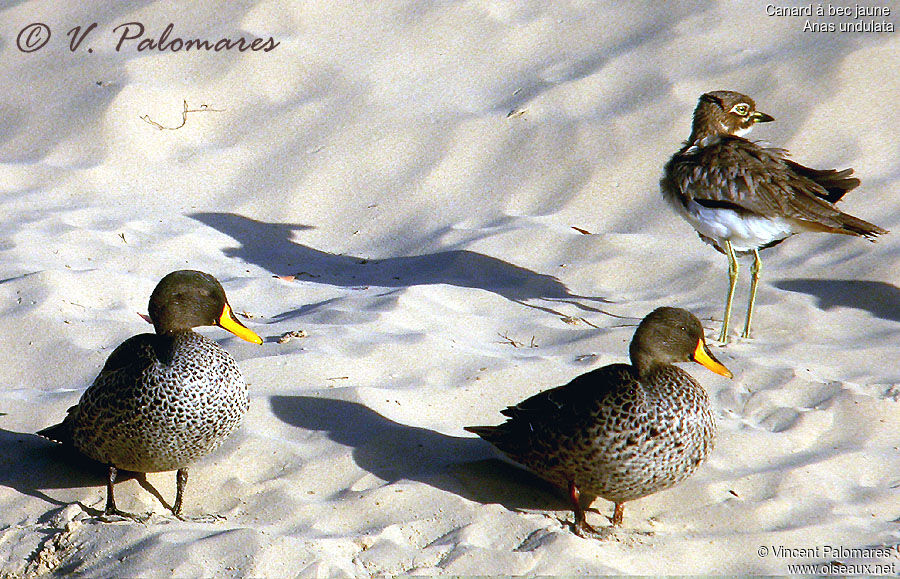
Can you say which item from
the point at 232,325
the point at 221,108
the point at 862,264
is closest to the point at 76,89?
the point at 221,108

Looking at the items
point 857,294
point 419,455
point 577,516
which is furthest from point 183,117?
point 577,516

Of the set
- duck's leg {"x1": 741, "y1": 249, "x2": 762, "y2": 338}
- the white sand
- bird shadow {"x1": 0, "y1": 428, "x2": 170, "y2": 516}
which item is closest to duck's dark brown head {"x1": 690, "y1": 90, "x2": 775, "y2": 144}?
the white sand

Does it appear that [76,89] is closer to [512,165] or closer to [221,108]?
[221,108]

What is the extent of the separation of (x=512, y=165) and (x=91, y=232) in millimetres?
3235

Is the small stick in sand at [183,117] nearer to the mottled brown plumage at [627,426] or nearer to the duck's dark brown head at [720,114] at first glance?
the duck's dark brown head at [720,114]

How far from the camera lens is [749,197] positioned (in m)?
6.60

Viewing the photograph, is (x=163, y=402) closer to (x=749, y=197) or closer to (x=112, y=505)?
(x=112, y=505)

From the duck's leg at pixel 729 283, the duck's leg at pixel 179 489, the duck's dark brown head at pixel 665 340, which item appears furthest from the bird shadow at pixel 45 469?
the duck's leg at pixel 729 283

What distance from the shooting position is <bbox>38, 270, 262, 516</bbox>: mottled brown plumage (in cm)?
433

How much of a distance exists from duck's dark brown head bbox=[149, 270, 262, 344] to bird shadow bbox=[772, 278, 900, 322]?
12.8ft

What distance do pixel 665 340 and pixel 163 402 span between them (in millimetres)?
2096

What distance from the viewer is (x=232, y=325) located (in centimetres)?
481

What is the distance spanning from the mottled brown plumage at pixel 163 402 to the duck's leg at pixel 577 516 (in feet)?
4.66

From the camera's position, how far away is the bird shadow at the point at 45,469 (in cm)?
462
